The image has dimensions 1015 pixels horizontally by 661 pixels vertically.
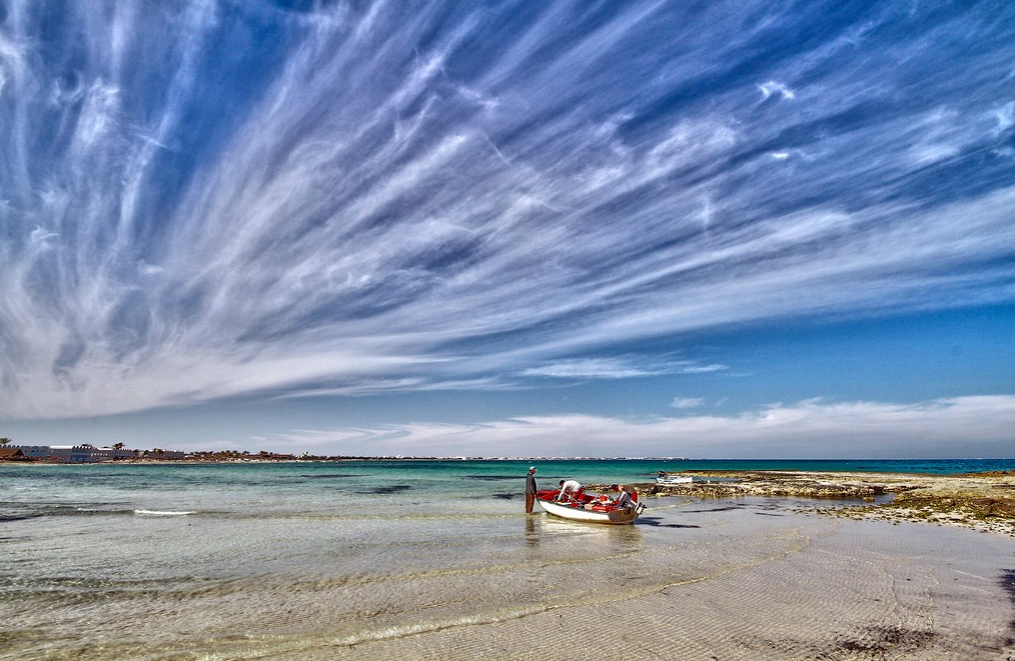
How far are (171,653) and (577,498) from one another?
2599cm

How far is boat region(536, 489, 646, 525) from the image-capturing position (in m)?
28.5

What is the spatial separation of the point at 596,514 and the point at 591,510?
43cm

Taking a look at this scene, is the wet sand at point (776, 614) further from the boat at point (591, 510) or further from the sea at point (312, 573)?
the boat at point (591, 510)

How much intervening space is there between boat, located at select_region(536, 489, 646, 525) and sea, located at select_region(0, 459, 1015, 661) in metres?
0.80

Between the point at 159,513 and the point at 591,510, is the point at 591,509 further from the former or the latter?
the point at 159,513

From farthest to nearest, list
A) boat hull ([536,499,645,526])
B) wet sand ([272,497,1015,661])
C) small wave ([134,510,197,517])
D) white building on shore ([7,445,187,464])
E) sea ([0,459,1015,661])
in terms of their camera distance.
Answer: white building on shore ([7,445,187,464]) < small wave ([134,510,197,517]) < boat hull ([536,499,645,526]) < sea ([0,459,1015,661]) < wet sand ([272,497,1015,661])

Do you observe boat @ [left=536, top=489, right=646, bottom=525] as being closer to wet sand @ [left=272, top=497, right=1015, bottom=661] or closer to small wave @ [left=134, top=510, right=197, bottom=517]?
wet sand @ [left=272, top=497, right=1015, bottom=661]

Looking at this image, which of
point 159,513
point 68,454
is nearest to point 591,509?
point 159,513

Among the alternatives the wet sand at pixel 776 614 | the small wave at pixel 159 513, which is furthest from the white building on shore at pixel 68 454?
the wet sand at pixel 776 614

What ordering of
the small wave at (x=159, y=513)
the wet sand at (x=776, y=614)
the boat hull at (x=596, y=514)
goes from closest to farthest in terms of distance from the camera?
the wet sand at (x=776, y=614)
the boat hull at (x=596, y=514)
the small wave at (x=159, y=513)

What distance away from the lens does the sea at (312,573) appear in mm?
10180

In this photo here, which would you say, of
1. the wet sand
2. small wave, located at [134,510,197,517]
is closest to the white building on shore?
small wave, located at [134,510,197,517]

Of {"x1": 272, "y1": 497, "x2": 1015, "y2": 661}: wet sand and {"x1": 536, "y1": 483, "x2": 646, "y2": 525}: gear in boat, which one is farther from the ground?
{"x1": 272, "y1": 497, "x2": 1015, "y2": 661}: wet sand

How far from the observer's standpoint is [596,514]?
2891cm
